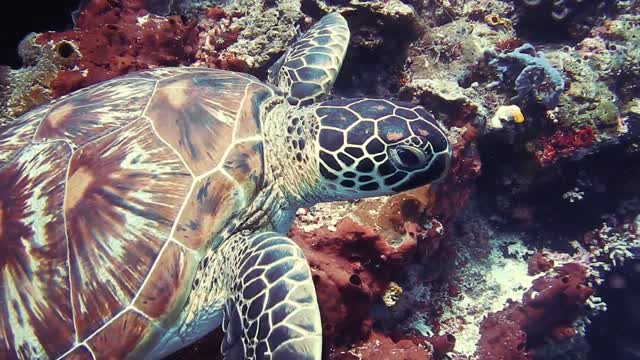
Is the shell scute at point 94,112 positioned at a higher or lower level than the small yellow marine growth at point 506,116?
higher

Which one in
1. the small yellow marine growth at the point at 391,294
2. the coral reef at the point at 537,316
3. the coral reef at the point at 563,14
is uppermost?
the coral reef at the point at 563,14

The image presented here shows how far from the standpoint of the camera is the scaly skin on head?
225 centimetres

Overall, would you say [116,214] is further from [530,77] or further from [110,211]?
[530,77]

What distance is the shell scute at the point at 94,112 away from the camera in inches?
85.0

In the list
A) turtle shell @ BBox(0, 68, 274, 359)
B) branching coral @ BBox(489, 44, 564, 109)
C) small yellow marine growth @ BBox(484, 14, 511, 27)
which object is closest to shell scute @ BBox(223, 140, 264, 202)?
turtle shell @ BBox(0, 68, 274, 359)

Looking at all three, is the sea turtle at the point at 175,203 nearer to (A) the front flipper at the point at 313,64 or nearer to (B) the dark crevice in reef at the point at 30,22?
(A) the front flipper at the point at 313,64

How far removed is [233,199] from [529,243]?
3.34 m

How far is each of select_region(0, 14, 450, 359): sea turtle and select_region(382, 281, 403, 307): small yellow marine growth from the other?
0.84 m

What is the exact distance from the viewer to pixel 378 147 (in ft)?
7.44

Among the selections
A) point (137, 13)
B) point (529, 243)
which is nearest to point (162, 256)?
point (137, 13)

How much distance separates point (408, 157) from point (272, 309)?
103 cm

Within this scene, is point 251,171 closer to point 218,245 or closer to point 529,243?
point 218,245

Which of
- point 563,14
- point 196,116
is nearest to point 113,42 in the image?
point 196,116

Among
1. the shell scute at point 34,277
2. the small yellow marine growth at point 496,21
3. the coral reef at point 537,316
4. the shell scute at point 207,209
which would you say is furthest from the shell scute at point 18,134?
the small yellow marine growth at point 496,21
